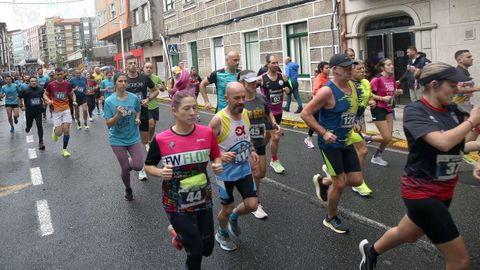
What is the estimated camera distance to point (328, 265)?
159 inches

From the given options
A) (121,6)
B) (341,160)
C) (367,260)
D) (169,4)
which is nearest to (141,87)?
(341,160)

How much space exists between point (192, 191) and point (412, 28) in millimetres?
10883

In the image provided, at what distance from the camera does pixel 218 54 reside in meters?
24.2

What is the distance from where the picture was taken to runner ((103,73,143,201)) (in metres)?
6.30

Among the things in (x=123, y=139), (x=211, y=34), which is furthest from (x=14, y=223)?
(x=211, y=34)

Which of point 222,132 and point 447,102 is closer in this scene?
point 447,102

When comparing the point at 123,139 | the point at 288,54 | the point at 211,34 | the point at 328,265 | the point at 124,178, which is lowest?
the point at 328,265

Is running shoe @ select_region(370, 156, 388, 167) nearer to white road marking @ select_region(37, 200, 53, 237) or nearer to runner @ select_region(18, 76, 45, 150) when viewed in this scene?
white road marking @ select_region(37, 200, 53, 237)

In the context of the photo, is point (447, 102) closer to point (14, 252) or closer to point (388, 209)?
point (388, 209)

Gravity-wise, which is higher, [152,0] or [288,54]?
[152,0]

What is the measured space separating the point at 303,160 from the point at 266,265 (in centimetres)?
435

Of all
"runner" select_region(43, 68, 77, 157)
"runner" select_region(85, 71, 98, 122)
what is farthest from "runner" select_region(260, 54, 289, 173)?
"runner" select_region(85, 71, 98, 122)

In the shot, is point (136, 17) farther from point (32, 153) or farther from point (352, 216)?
point (352, 216)

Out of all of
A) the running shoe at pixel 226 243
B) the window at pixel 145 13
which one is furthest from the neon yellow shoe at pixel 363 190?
the window at pixel 145 13
